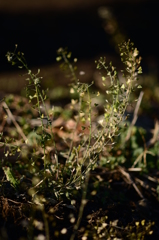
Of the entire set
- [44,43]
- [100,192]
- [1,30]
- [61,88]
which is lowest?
[100,192]

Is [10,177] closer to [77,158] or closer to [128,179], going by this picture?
[77,158]

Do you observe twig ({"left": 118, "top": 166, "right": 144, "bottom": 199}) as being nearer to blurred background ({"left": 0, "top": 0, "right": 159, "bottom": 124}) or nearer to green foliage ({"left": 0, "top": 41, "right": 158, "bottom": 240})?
green foliage ({"left": 0, "top": 41, "right": 158, "bottom": 240})

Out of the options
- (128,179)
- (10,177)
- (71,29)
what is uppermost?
(71,29)

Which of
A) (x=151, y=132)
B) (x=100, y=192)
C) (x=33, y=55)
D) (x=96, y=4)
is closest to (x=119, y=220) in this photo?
(x=100, y=192)

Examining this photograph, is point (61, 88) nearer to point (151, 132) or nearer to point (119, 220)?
point (151, 132)

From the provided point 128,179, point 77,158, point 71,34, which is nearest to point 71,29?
point 71,34

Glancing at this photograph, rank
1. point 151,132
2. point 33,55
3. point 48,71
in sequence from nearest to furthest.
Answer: point 151,132
point 48,71
point 33,55

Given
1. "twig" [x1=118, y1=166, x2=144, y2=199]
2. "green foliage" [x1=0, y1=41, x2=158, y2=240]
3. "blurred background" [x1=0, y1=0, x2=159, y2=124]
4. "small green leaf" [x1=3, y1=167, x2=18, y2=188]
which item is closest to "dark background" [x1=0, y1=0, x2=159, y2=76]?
"blurred background" [x1=0, y1=0, x2=159, y2=124]
